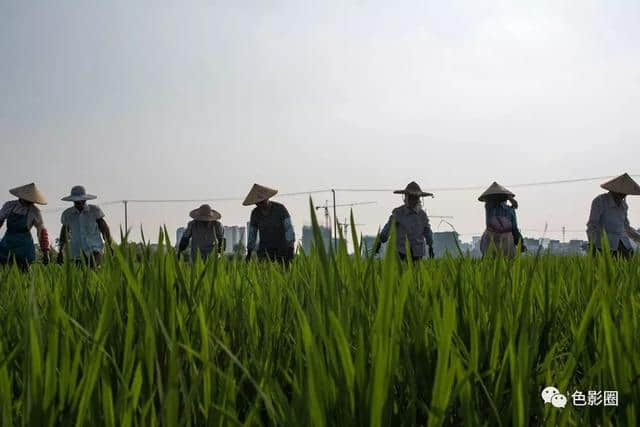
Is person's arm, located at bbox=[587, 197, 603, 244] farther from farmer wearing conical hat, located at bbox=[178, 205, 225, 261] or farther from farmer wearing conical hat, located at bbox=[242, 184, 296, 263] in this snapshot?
farmer wearing conical hat, located at bbox=[178, 205, 225, 261]

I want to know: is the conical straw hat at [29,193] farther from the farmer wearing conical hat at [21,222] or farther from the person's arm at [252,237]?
the person's arm at [252,237]

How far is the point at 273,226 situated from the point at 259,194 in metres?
0.46

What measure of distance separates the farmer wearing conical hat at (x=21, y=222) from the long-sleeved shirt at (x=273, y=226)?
2283 millimetres

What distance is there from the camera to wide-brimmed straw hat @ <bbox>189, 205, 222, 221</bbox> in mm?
8141

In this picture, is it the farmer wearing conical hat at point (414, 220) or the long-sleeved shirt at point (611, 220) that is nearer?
the long-sleeved shirt at point (611, 220)

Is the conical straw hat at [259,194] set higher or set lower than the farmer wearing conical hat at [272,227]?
higher

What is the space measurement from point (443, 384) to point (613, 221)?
19.7 feet

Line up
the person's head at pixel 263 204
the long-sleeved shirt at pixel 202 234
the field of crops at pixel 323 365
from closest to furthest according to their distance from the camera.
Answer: the field of crops at pixel 323 365, the person's head at pixel 263 204, the long-sleeved shirt at pixel 202 234

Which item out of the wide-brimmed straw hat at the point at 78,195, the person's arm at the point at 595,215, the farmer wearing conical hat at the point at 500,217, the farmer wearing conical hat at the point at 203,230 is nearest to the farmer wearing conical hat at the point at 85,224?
the wide-brimmed straw hat at the point at 78,195

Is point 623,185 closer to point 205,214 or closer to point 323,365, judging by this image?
point 205,214

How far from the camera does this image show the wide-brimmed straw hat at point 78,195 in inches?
249

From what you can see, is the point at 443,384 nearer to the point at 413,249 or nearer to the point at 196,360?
the point at 196,360

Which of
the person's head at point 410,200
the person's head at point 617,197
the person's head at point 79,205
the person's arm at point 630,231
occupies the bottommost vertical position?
the person's arm at point 630,231

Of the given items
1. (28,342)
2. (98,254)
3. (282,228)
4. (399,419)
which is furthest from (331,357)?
(98,254)
